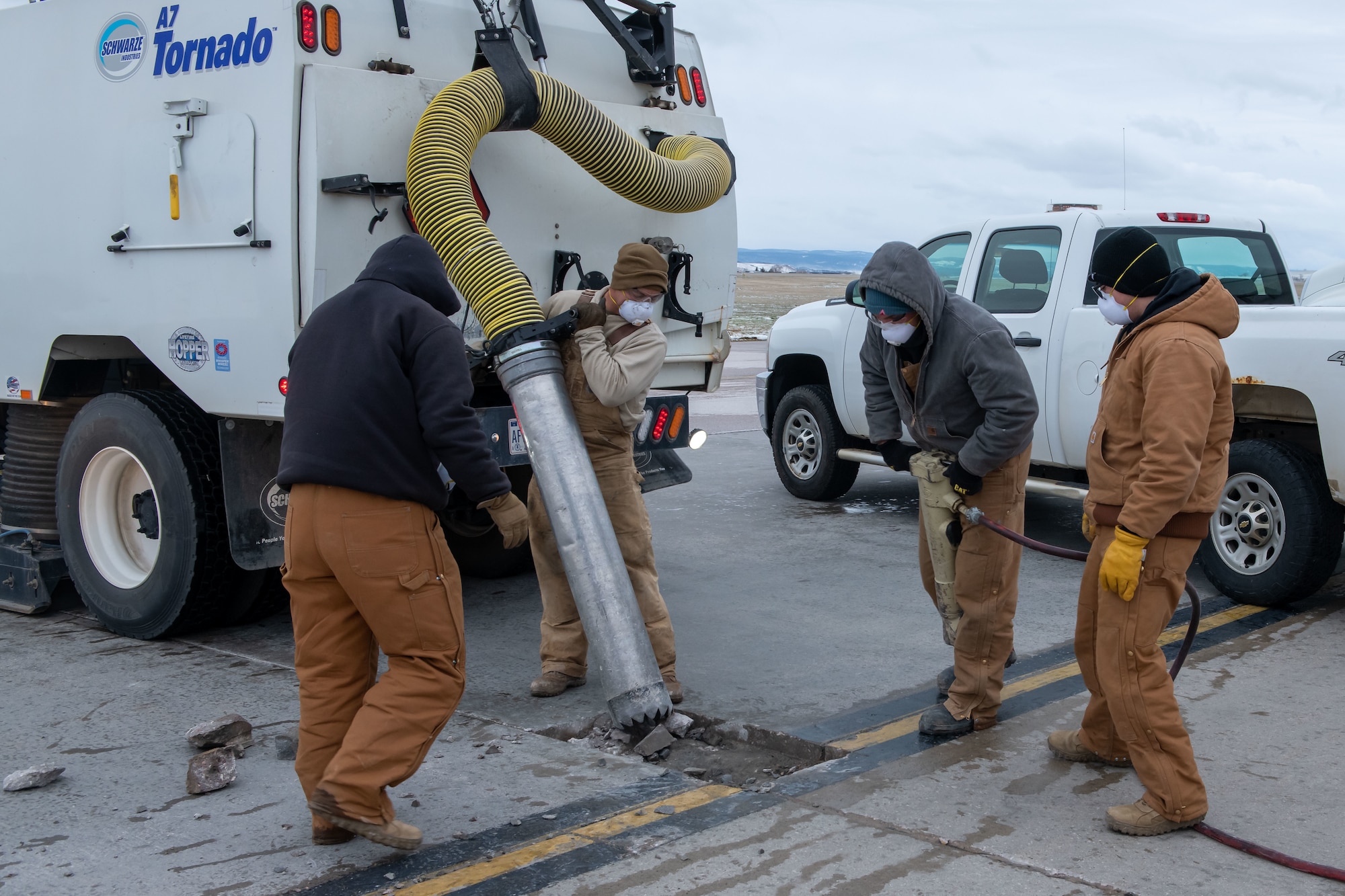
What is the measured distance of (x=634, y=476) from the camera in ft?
16.7

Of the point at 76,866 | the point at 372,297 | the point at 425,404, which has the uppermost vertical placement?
the point at 372,297

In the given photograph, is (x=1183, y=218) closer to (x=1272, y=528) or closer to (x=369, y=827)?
(x=1272, y=528)

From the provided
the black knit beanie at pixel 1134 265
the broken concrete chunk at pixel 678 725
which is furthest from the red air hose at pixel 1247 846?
the broken concrete chunk at pixel 678 725

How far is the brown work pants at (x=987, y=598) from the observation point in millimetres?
4613

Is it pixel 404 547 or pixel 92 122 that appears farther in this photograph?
pixel 92 122

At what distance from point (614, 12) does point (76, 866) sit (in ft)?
15.5

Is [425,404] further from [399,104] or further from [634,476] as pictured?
[399,104]

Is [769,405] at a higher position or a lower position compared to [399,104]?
lower

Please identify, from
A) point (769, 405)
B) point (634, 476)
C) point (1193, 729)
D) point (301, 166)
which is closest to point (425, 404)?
point (634, 476)

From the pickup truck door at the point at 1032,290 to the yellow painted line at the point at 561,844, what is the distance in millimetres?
4086

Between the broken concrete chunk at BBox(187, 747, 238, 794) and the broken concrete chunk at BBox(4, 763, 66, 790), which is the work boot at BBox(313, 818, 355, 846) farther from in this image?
the broken concrete chunk at BBox(4, 763, 66, 790)

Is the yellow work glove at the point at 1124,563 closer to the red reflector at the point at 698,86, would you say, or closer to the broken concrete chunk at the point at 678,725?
the broken concrete chunk at the point at 678,725

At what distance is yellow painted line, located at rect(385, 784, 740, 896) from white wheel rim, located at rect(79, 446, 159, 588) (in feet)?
10.8

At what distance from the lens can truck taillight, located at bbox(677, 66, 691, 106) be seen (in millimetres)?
6730
